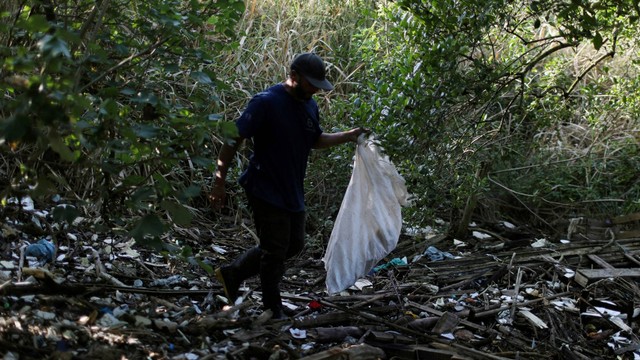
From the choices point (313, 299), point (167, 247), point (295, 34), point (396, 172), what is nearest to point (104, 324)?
point (167, 247)

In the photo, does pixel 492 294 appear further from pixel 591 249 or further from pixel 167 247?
pixel 167 247

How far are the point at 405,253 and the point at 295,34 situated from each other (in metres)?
3.04

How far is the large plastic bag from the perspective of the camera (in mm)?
5086

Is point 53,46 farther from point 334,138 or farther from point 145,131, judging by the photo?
point 334,138

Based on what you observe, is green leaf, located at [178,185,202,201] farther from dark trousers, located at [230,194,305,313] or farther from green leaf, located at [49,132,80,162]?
dark trousers, located at [230,194,305,313]

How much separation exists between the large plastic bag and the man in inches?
16.5

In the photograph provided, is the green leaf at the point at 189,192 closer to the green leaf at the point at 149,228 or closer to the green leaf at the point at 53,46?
the green leaf at the point at 149,228

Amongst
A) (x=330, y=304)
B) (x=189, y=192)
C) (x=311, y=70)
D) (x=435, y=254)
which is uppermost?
(x=311, y=70)

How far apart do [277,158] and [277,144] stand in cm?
8

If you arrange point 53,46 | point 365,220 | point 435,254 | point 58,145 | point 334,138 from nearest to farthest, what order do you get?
point 53,46 < point 58,145 < point 334,138 < point 365,220 < point 435,254

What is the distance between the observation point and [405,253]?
680 centimetres

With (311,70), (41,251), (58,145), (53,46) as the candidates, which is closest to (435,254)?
(311,70)

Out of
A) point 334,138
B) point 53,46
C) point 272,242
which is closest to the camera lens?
point 53,46

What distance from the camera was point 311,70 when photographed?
4.51m
